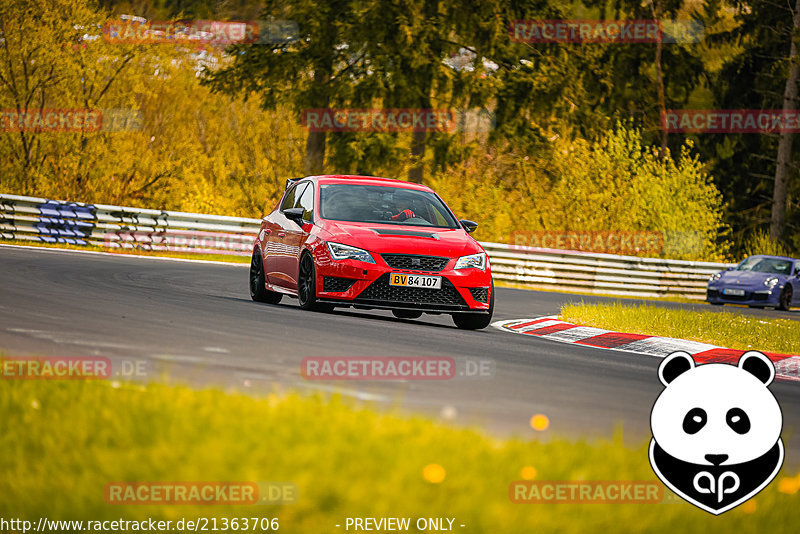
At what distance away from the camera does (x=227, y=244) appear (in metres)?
31.4

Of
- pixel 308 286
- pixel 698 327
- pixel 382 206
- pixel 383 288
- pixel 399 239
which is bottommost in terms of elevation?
pixel 698 327

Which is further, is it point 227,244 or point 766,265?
point 766,265

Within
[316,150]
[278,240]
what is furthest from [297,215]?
[316,150]

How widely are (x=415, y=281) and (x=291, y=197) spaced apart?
3.72 meters

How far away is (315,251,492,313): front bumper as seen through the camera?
13.3 meters

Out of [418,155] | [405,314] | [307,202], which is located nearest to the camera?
[307,202]

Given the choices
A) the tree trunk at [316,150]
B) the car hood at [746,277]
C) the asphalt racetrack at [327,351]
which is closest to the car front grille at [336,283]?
→ the asphalt racetrack at [327,351]

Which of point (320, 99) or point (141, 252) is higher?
point (320, 99)

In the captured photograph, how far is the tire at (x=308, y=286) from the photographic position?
13820 mm

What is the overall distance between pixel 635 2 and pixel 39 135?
98.1 feet

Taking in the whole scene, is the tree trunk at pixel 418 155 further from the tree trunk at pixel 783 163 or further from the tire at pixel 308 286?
the tire at pixel 308 286

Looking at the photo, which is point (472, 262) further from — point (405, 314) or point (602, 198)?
point (602, 198)

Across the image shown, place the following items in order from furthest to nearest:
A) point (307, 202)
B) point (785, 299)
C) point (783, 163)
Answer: point (783, 163), point (785, 299), point (307, 202)

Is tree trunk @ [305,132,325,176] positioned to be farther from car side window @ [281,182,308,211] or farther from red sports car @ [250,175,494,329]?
red sports car @ [250,175,494,329]
